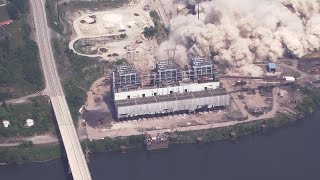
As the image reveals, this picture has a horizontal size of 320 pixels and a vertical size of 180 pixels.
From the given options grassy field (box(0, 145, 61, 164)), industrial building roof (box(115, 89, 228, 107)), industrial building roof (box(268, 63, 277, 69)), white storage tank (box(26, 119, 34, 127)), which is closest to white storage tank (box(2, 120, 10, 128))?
white storage tank (box(26, 119, 34, 127))

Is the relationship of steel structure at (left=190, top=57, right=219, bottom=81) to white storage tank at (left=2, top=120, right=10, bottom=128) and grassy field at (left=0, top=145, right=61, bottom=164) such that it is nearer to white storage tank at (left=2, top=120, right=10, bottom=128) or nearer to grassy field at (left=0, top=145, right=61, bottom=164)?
grassy field at (left=0, top=145, right=61, bottom=164)

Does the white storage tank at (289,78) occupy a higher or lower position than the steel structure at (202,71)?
lower

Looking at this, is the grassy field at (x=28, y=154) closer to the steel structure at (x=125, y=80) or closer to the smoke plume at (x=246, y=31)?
the steel structure at (x=125, y=80)

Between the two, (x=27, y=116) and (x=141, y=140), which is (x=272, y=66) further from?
(x=27, y=116)

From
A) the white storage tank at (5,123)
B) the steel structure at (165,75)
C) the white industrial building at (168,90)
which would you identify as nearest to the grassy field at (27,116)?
the white storage tank at (5,123)

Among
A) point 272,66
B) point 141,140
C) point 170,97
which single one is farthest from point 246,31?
point 141,140

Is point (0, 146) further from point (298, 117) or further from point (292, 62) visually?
point (292, 62)

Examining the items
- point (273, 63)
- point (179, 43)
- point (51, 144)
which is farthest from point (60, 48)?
point (273, 63)
